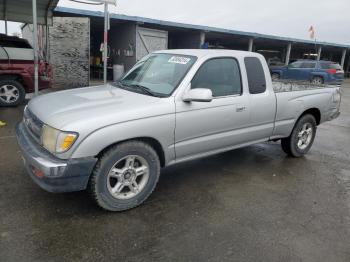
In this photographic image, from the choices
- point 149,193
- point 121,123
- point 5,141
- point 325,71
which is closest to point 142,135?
point 121,123

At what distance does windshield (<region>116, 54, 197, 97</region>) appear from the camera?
3.85m

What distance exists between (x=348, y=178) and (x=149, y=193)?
3.18 m

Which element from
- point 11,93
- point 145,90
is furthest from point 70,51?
point 145,90

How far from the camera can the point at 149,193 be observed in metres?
3.69

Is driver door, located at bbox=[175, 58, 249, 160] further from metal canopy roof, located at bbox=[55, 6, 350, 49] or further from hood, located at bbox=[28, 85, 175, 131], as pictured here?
metal canopy roof, located at bbox=[55, 6, 350, 49]

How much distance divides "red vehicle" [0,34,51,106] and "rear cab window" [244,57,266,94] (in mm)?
6365

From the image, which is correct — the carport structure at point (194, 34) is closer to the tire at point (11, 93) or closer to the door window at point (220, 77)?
the tire at point (11, 93)

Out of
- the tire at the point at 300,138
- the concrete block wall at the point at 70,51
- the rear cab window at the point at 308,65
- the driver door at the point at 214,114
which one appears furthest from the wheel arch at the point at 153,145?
the rear cab window at the point at 308,65

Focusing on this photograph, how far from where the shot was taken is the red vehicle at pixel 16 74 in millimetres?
8337

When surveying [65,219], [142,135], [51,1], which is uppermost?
[51,1]

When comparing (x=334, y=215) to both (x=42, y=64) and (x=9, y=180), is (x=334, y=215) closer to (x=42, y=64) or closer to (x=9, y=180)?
(x=9, y=180)

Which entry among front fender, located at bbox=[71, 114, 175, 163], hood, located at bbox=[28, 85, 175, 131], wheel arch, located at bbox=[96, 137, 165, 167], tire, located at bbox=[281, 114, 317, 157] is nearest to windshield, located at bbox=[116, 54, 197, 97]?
hood, located at bbox=[28, 85, 175, 131]

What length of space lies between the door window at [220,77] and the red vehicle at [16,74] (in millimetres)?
6276

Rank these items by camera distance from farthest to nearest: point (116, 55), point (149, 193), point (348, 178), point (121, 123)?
point (116, 55), point (348, 178), point (149, 193), point (121, 123)
